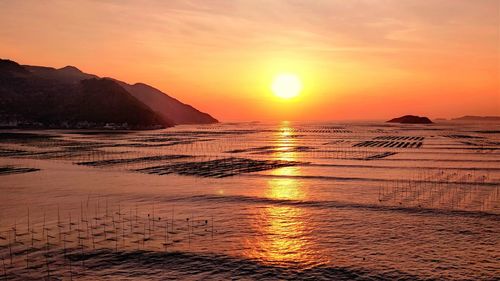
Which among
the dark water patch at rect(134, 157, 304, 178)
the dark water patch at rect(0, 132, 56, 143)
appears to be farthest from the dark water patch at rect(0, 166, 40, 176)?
the dark water patch at rect(0, 132, 56, 143)

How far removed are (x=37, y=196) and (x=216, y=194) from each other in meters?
21.8

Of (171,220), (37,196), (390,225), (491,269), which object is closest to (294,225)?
(390,225)

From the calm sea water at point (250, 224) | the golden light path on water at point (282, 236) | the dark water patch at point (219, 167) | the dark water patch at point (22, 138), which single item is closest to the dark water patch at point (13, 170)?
the calm sea water at point (250, 224)

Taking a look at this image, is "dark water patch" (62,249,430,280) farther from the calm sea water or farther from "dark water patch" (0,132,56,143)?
"dark water patch" (0,132,56,143)

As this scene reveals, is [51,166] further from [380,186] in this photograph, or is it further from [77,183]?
[380,186]

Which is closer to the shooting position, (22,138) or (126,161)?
(126,161)

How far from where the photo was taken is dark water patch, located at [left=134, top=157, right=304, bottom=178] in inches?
2756

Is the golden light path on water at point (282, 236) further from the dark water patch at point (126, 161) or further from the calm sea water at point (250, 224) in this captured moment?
the dark water patch at point (126, 161)

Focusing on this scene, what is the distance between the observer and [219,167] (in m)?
78.4

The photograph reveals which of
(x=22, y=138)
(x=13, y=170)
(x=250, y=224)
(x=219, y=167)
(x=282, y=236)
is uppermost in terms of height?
(x=22, y=138)

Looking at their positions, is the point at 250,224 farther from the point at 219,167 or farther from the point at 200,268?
the point at 219,167

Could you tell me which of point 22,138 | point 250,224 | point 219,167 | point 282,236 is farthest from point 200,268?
point 22,138

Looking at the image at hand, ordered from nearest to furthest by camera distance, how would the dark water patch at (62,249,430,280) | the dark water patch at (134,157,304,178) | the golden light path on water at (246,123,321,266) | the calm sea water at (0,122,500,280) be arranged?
the dark water patch at (62,249,430,280), the calm sea water at (0,122,500,280), the golden light path on water at (246,123,321,266), the dark water patch at (134,157,304,178)

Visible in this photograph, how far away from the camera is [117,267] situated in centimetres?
2669
